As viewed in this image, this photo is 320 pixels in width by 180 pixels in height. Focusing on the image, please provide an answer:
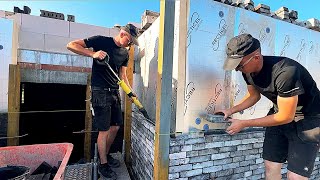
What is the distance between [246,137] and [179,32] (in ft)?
4.97

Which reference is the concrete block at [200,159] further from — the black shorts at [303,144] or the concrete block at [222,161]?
the black shorts at [303,144]

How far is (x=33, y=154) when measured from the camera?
224 centimetres

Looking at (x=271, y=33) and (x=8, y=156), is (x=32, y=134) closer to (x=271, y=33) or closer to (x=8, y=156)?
(x=8, y=156)

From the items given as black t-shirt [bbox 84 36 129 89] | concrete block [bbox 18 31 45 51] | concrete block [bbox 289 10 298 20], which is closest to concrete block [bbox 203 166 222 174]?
black t-shirt [bbox 84 36 129 89]

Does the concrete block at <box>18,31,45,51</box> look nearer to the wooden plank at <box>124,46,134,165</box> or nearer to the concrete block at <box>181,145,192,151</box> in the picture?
the wooden plank at <box>124,46,134,165</box>

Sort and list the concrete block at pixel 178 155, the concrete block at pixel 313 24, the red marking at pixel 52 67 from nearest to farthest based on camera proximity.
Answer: the concrete block at pixel 178 155, the concrete block at pixel 313 24, the red marking at pixel 52 67

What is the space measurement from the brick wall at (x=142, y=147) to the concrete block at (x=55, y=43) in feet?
6.60

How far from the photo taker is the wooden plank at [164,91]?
6.22ft

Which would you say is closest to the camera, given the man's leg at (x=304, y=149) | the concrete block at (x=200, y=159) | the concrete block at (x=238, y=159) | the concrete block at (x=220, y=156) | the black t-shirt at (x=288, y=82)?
the black t-shirt at (x=288, y=82)

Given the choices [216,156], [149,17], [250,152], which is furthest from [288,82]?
[149,17]

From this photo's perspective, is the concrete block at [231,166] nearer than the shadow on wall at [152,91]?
No

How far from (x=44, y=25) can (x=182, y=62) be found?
10.7ft

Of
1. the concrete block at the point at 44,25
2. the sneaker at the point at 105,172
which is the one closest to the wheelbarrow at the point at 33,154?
the sneaker at the point at 105,172

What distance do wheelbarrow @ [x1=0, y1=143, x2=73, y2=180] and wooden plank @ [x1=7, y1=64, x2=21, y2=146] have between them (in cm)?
192
